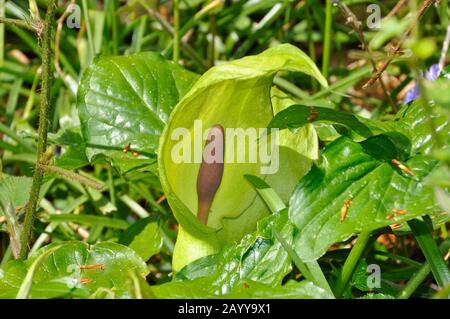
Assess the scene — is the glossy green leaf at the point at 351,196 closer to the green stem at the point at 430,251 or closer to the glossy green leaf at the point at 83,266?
the green stem at the point at 430,251

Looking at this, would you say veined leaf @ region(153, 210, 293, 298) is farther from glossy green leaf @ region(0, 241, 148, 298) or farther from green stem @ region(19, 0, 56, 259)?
green stem @ region(19, 0, 56, 259)

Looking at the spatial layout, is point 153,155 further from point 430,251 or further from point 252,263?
point 430,251

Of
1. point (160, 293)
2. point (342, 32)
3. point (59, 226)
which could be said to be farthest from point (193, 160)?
point (342, 32)

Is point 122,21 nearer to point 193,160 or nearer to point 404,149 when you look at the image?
point 193,160

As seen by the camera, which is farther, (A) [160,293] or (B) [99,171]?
(B) [99,171]

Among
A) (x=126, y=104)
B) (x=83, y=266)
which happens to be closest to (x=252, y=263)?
(x=83, y=266)

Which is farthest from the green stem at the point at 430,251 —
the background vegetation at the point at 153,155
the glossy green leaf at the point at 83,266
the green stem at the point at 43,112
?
the green stem at the point at 43,112
